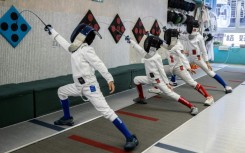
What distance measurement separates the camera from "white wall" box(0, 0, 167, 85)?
11.8 ft

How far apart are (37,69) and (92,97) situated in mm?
1710

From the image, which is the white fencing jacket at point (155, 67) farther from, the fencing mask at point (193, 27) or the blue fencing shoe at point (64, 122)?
the fencing mask at point (193, 27)

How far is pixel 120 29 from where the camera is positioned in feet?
18.2

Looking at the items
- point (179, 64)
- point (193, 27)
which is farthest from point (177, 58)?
point (193, 27)

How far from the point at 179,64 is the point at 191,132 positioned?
4.94 feet

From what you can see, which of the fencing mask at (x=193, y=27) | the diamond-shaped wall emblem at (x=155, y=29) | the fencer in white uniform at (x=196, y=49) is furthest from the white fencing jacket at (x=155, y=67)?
the diamond-shaped wall emblem at (x=155, y=29)

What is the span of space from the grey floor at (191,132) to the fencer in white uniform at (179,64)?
33 cm

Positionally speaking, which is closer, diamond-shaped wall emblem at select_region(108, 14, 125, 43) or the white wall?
the white wall

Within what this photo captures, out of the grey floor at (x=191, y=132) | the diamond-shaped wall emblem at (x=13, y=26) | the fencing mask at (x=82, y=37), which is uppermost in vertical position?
the diamond-shaped wall emblem at (x=13, y=26)

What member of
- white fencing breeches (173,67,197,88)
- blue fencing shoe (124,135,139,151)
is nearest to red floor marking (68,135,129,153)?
blue fencing shoe (124,135,139,151)

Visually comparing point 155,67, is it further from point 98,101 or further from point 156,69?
point 98,101

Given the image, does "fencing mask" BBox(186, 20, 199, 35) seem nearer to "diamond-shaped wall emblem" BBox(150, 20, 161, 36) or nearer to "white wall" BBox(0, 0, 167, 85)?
"white wall" BBox(0, 0, 167, 85)

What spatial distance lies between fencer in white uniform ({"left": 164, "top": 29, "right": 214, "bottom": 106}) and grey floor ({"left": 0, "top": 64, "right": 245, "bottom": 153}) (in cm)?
33

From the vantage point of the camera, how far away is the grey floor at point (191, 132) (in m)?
2.62
